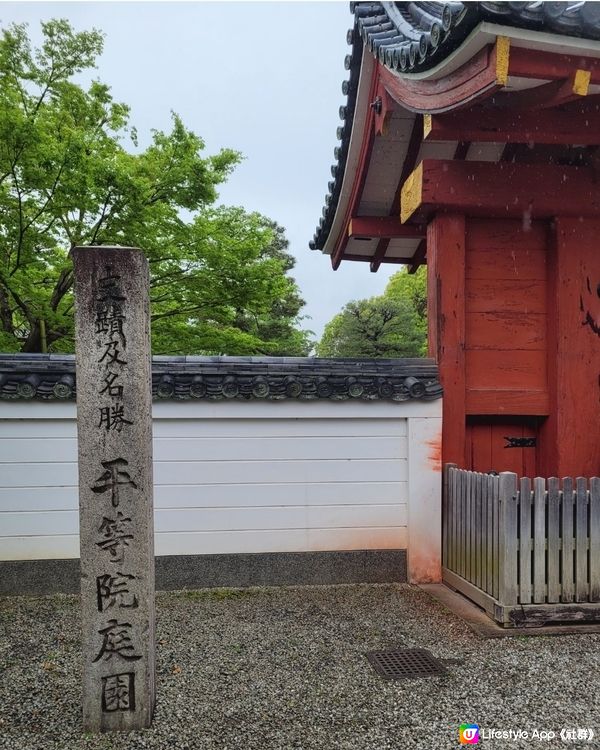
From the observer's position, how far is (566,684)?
3.61m

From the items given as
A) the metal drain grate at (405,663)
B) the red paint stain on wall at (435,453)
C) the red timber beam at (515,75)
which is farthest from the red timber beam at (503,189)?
the metal drain grate at (405,663)

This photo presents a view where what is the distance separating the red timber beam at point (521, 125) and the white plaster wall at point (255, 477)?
2770 mm

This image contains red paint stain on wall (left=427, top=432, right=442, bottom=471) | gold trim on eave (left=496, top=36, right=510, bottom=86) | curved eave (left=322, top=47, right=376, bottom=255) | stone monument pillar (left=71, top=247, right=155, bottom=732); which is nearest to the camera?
stone monument pillar (left=71, top=247, right=155, bottom=732)

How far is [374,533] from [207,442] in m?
2.10

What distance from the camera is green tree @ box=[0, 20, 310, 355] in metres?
9.59

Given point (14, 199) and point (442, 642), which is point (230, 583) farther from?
point (14, 199)

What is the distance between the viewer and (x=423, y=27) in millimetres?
5414

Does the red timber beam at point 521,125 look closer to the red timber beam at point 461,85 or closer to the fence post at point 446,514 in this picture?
the red timber beam at point 461,85

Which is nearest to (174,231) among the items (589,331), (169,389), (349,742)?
(169,389)

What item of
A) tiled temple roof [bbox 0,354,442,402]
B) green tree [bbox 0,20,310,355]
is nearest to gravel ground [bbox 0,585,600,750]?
tiled temple roof [bbox 0,354,442,402]

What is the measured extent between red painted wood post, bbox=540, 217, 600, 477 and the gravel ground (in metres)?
2.30

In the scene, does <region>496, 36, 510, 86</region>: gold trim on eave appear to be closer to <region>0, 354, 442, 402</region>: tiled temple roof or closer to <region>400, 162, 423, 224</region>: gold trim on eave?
<region>400, 162, 423, 224</region>: gold trim on eave

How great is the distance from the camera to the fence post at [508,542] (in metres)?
4.48

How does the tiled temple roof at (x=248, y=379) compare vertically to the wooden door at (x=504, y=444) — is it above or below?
above
